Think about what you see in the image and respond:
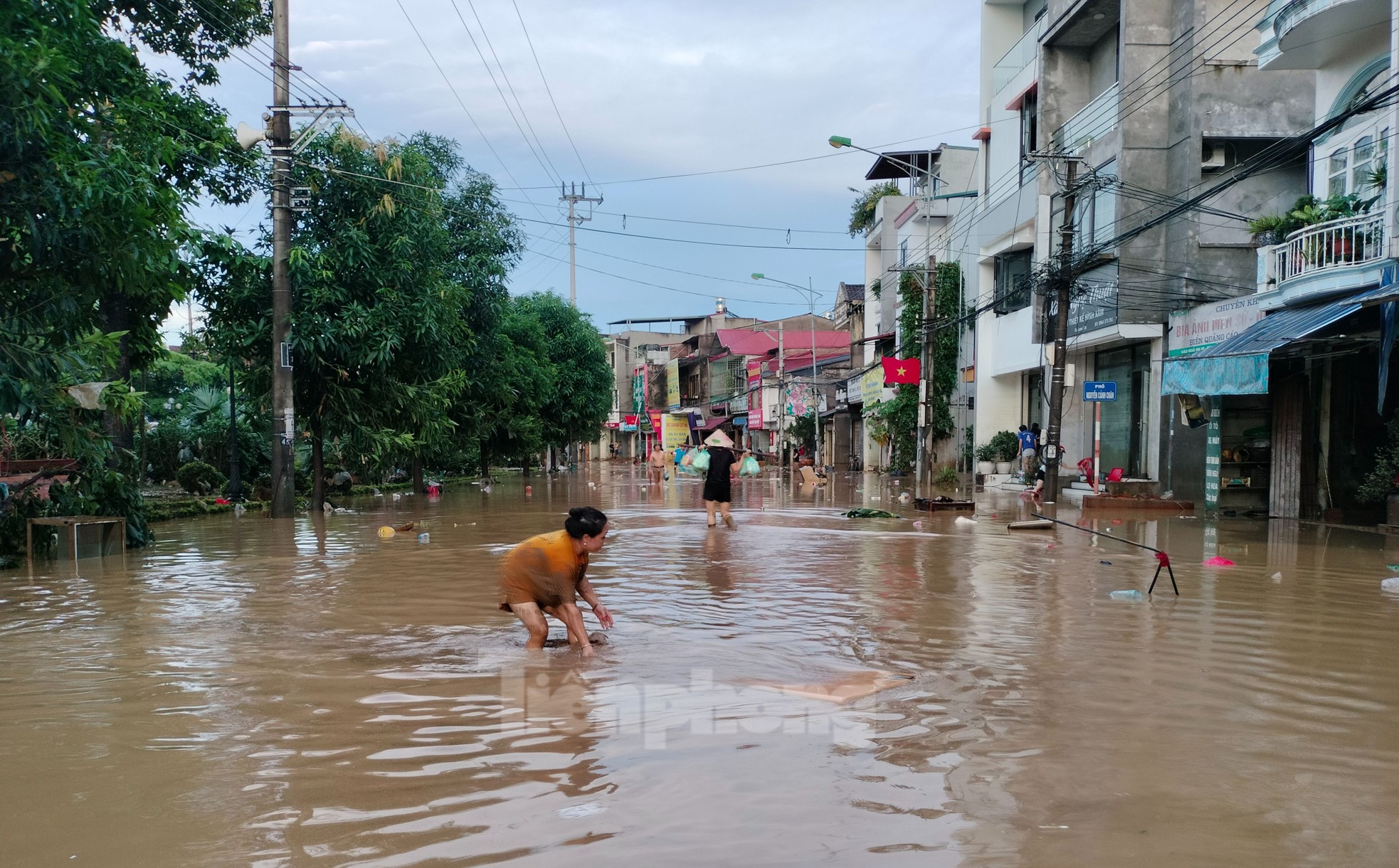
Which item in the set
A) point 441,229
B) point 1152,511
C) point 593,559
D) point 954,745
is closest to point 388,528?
point 593,559

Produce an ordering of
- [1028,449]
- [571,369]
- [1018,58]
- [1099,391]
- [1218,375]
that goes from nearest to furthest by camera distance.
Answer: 1. [1218,375]
2. [1099,391]
3. [1028,449]
4. [1018,58]
5. [571,369]

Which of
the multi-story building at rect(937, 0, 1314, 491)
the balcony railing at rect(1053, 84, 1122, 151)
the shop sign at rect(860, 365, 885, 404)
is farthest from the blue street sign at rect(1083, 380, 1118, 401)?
the shop sign at rect(860, 365, 885, 404)

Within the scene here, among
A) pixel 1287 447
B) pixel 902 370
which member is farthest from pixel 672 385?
pixel 1287 447

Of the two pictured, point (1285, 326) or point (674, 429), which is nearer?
point (1285, 326)

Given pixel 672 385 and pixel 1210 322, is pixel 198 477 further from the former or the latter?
pixel 672 385

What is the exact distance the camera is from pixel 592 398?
50031 mm

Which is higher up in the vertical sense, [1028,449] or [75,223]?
[75,223]

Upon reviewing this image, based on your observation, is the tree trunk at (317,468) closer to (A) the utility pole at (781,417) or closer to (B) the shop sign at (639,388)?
(A) the utility pole at (781,417)

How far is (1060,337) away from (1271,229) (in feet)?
17.9

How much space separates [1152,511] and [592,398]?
1257 inches

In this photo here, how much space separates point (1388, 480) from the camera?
53.6 feet

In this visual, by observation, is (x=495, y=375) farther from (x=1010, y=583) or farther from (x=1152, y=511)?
(x=1010, y=583)

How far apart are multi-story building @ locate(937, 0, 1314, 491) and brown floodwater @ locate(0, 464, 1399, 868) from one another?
1431 cm

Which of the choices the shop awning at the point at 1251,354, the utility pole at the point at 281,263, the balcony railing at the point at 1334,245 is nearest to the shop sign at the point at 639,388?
the utility pole at the point at 281,263
